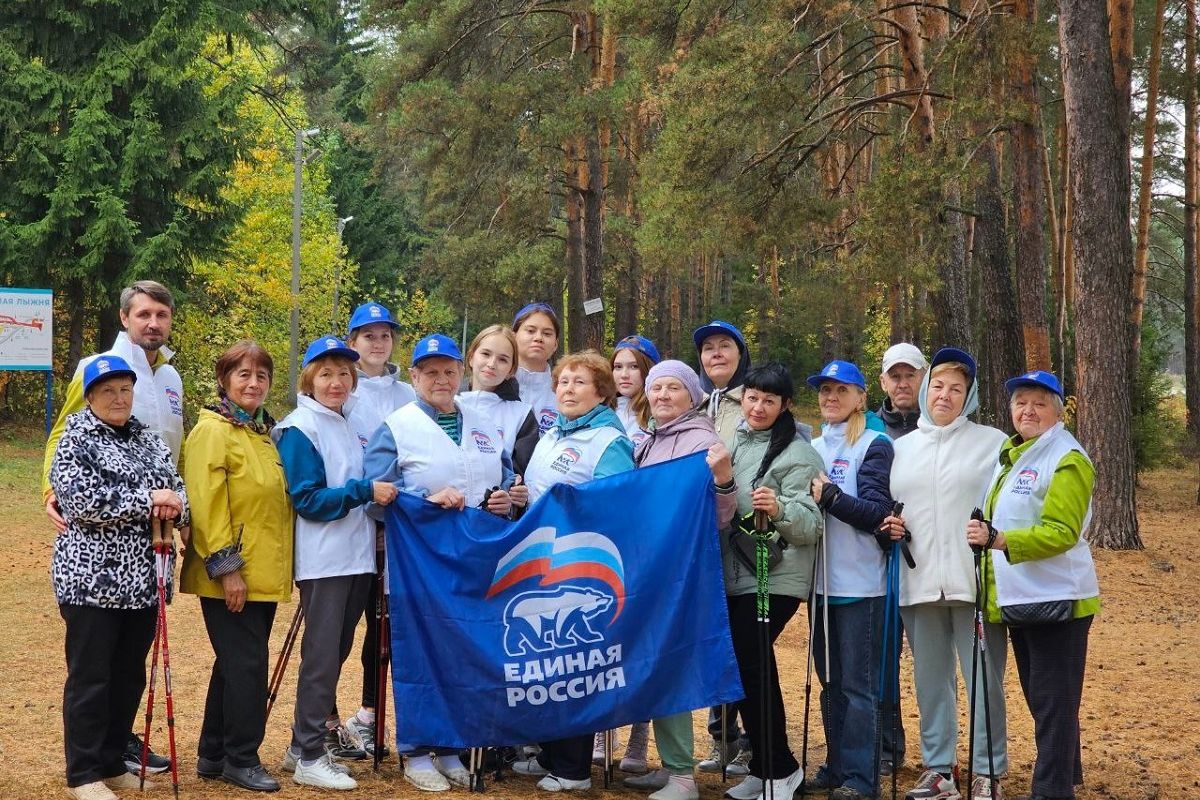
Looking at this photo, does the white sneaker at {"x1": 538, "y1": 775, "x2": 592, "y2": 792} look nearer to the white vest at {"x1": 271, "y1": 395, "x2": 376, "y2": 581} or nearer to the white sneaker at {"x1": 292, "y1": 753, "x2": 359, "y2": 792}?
the white sneaker at {"x1": 292, "y1": 753, "x2": 359, "y2": 792}

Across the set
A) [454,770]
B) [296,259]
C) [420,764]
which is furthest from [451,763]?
[296,259]

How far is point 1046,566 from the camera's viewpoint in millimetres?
5551

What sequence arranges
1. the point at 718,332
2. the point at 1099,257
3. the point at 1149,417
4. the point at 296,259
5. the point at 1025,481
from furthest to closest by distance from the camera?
the point at 296,259, the point at 1149,417, the point at 1099,257, the point at 718,332, the point at 1025,481

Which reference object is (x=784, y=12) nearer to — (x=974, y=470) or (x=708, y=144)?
(x=708, y=144)

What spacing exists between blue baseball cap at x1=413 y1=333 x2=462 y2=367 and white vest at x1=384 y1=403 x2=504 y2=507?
248 millimetres

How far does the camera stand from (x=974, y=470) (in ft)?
19.3

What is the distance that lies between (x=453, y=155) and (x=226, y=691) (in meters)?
22.1

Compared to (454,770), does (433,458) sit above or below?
above

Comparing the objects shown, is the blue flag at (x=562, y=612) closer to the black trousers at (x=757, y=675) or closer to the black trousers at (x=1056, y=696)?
the black trousers at (x=757, y=675)

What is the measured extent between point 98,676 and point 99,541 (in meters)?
0.61

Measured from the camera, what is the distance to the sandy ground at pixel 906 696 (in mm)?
6262

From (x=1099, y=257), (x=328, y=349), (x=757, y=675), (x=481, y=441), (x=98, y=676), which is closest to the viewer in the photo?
(x=98, y=676)

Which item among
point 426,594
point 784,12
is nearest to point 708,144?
point 784,12

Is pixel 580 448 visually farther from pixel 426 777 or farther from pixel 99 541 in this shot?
pixel 99 541
